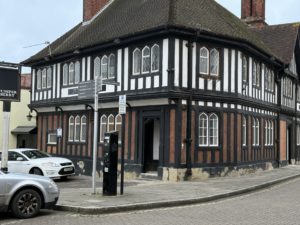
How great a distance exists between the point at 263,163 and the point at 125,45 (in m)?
9.60

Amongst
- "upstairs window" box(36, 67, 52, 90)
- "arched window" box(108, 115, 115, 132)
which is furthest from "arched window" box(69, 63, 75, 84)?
"arched window" box(108, 115, 115, 132)

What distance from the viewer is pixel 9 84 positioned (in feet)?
44.5

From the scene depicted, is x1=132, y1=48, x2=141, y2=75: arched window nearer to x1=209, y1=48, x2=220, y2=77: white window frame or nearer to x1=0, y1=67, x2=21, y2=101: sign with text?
x1=209, y1=48, x2=220, y2=77: white window frame

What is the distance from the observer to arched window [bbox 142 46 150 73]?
66.6 feet

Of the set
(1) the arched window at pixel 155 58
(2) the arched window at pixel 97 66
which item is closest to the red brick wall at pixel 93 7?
(2) the arched window at pixel 97 66

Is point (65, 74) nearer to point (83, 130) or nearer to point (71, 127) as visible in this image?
point (71, 127)

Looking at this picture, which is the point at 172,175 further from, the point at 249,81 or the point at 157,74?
the point at 249,81

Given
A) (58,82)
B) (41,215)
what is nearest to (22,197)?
(41,215)

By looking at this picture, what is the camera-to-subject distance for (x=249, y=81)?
2300 cm

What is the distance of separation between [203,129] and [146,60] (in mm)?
3747

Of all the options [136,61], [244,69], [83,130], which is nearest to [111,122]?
[83,130]

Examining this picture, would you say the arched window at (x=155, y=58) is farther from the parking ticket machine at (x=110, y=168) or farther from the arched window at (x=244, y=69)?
the parking ticket machine at (x=110, y=168)

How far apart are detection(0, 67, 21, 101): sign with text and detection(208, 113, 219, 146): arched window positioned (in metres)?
9.39

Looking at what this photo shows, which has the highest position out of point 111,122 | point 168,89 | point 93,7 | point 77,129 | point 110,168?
point 93,7
